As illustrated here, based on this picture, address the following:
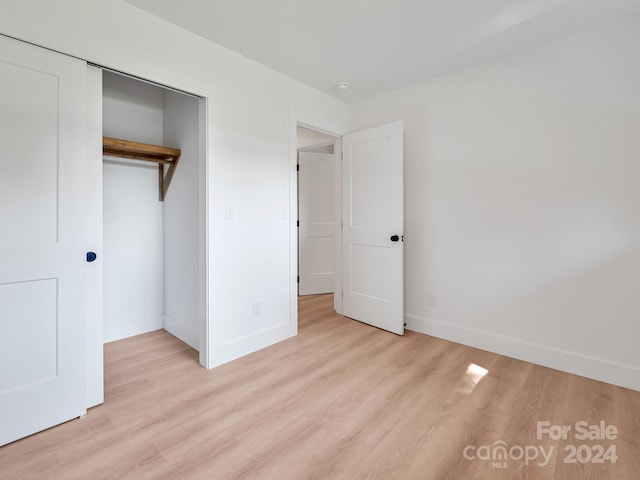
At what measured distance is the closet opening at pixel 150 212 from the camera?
258cm

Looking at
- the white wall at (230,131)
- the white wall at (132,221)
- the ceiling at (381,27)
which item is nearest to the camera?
the white wall at (230,131)

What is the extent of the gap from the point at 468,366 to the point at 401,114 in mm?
2399

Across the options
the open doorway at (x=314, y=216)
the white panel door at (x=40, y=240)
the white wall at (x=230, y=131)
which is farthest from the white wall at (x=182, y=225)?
the open doorway at (x=314, y=216)

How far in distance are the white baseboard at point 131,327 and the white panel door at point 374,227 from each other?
199 centimetres

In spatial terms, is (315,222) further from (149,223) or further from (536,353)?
(536,353)

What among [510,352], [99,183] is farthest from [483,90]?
[99,183]

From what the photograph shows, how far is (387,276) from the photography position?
300 centimetres

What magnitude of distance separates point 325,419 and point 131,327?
2.17 meters

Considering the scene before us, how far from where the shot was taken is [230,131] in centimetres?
235

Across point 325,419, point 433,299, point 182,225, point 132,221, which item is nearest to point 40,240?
point 182,225

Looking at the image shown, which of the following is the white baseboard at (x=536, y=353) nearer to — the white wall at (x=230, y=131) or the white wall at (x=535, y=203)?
the white wall at (x=535, y=203)

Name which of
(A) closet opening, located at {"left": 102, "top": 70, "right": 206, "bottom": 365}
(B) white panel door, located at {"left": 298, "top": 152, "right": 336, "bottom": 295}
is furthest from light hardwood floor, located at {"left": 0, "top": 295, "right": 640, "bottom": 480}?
(B) white panel door, located at {"left": 298, "top": 152, "right": 336, "bottom": 295}

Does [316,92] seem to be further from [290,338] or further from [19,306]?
[19,306]

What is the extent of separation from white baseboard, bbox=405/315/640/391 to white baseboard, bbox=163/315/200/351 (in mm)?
2063
